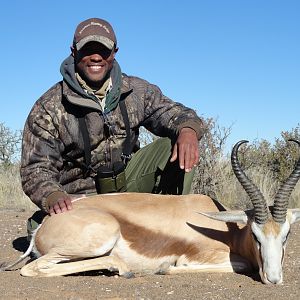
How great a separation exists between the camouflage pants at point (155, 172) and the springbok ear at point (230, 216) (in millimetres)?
1372

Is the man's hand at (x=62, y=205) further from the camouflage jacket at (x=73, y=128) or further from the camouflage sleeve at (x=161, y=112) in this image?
the camouflage sleeve at (x=161, y=112)

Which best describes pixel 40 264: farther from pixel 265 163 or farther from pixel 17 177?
pixel 17 177

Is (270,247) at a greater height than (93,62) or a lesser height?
lesser

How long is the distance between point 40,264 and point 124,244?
30.0 inches

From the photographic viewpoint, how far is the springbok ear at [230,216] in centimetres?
523

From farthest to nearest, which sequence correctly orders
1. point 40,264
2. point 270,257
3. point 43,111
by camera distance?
point 43,111 → point 40,264 → point 270,257

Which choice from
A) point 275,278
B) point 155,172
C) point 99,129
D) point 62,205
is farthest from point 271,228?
point 99,129

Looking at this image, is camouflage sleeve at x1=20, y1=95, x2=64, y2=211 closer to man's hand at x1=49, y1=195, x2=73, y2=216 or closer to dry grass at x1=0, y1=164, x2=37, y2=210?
man's hand at x1=49, y1=195, x2=73, y2=216

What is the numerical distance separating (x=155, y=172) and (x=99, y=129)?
34.9 inches

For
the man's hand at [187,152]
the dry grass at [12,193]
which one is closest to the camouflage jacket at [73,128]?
the man's hand at [187,152]

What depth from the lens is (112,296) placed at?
4.31m

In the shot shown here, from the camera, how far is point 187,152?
222 inches

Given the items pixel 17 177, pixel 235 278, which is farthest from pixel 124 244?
pixel 17 177

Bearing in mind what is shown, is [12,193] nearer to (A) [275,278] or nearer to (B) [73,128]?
(B) [73,128]
